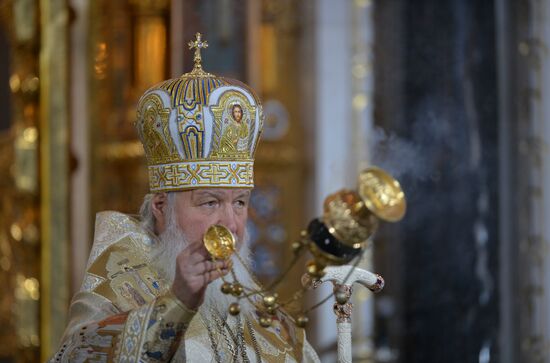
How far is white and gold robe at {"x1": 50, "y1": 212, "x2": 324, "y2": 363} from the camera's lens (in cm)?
325

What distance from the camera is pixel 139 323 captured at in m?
3.27

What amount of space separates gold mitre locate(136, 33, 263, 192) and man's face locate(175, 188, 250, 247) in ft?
0.11

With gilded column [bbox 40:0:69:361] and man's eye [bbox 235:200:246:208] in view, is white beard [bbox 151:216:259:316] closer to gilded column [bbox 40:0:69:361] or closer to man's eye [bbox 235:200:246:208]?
man's eye [bbox 235:200:246:208]

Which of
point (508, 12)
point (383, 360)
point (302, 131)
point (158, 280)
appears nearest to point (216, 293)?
point (158, 280)

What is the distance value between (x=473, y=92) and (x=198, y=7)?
2.20 m

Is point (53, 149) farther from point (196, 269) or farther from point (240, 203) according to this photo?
point (196, 269)

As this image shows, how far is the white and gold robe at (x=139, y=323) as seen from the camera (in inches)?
128

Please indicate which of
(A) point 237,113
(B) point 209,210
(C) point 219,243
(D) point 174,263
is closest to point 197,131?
(A) point 237,113

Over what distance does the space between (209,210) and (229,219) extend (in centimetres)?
9

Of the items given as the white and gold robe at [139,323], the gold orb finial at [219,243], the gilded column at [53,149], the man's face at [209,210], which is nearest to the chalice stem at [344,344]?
the white and gold robe at [139,323]

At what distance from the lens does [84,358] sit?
133 inches

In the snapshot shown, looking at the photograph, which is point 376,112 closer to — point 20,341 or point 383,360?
point 383,360

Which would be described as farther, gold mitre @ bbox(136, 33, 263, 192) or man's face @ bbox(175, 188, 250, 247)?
gold mitre @ bbox(136, 33, 263, 192)

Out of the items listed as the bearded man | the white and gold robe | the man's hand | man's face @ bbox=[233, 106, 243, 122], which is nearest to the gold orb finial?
the man's hand
